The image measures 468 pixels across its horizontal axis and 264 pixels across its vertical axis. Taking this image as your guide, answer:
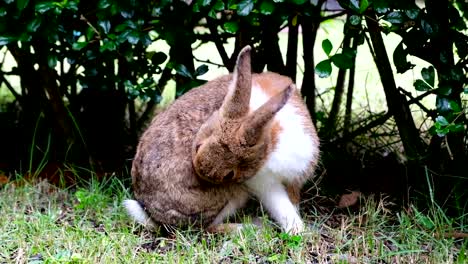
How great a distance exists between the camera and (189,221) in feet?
12.7

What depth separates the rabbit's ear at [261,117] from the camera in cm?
339

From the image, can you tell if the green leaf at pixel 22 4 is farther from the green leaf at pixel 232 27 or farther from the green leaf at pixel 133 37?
the green leaf at pixel 232 27

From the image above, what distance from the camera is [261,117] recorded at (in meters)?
3.42

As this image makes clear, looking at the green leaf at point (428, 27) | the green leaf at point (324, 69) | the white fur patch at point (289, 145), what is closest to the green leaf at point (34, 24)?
the white fur patch at point (289, 145)

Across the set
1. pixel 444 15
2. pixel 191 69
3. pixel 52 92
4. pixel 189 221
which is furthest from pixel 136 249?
pixel 444 15

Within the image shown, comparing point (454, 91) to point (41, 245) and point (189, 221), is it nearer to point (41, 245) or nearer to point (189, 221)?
point (189, 221)

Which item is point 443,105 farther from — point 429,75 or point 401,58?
point 401,58

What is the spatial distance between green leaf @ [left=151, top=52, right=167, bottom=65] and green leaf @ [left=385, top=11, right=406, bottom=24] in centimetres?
140

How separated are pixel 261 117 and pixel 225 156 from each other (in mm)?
278

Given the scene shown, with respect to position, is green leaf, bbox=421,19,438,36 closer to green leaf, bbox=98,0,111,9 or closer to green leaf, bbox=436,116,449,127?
green leaf, bbox=436,116,449,127

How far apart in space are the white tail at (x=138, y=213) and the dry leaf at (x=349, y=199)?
114cm

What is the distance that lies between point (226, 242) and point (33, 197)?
1.45m

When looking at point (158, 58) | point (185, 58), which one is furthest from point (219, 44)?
point (158, 58)

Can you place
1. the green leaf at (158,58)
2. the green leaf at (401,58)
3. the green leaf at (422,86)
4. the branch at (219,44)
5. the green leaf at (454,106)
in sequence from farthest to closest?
the branch at (219,44) < the green leaf at (158,58) < the green leaf at (401,58) < the green leaf at (422,86) < the green leaf at (454,106)
